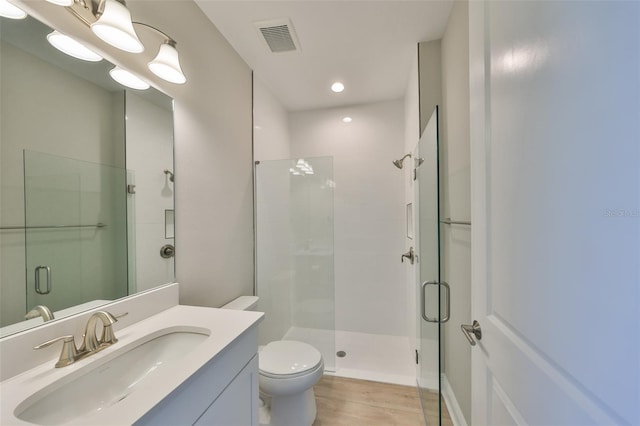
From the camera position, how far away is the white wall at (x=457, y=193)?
4.43 feet

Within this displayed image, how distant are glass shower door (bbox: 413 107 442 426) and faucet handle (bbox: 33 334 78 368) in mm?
1366

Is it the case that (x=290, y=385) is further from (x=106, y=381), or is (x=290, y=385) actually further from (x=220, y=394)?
(x=106, y=381)

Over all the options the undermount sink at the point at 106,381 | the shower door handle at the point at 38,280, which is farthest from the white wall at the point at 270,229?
the shower door handle at the point at 38,280

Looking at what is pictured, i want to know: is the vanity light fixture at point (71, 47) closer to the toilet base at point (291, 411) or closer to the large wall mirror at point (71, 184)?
the large wall mirror at point (71, 184)

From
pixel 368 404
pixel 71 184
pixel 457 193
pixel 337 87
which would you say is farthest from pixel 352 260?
pixel 71 184

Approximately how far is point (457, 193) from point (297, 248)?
4.91ft

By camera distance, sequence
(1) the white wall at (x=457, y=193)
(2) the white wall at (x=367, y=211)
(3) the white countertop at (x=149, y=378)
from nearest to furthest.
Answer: (3) the white countertop at (x=149, y=378) → (1) the white wall at (x=457, y=193) → (2) the white wall at (x=367, y=211)

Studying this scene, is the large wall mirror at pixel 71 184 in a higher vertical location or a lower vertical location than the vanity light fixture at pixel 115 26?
lower

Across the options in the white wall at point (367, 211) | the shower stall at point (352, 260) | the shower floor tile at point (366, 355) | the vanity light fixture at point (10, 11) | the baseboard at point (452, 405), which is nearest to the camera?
the vanity light fixture at point (10, 11)

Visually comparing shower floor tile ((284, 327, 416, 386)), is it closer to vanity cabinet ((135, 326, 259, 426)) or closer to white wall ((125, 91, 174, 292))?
vanity cabinet ((135, 326, 259, 426))

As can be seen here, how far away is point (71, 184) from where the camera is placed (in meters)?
0.93

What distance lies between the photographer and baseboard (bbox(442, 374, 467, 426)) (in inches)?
57.8

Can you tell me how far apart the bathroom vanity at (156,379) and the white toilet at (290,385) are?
397 mm

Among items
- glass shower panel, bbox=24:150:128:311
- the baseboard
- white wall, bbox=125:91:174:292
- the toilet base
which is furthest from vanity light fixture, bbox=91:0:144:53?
the baseboard
